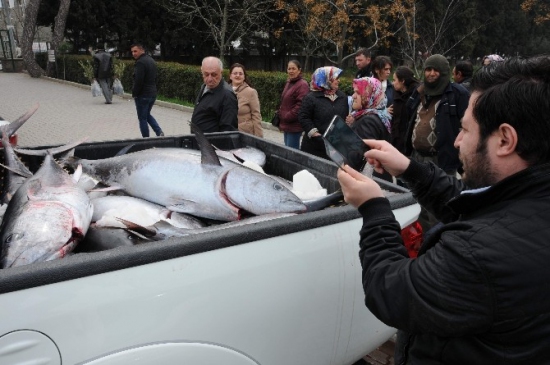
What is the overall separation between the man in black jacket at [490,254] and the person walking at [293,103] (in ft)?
17.9

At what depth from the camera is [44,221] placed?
207 centimetres

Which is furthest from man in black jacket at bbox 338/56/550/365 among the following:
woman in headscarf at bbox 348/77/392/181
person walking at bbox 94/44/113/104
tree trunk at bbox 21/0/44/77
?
tree trunk at bbox 21/0/44/77

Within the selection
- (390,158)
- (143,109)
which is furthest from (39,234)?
(143,109)

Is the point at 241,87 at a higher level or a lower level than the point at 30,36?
lower

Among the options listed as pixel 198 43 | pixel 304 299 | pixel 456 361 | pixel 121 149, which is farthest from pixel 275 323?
pixel 198 43

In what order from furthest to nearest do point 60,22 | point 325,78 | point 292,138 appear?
point 60,22
point 292,138
point 325,78

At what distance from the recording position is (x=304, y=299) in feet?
6.66

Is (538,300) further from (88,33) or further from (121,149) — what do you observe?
(88,33)

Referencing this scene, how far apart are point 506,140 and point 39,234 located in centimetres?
179

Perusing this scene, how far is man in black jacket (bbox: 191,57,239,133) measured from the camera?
207 inches

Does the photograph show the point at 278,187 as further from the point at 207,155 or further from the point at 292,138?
the point at 292,138

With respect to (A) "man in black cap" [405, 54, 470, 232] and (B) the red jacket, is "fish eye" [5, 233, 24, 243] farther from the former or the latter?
(B) the red jacket

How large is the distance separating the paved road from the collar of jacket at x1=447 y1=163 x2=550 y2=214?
302 inches

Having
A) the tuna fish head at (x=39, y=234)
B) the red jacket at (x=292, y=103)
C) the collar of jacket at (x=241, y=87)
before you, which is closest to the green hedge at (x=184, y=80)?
the red jacket at (x=292, y=103)
